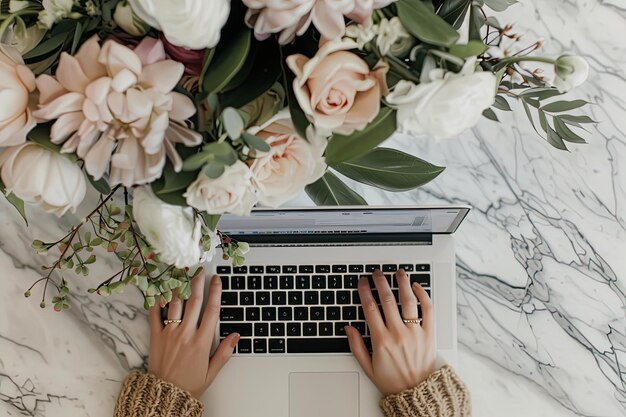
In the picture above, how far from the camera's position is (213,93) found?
0.46 metres

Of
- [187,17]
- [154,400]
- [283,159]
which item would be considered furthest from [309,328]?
[187,17]

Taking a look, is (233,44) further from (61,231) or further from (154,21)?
(61,231)

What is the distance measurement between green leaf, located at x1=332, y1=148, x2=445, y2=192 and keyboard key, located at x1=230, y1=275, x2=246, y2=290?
247 mm

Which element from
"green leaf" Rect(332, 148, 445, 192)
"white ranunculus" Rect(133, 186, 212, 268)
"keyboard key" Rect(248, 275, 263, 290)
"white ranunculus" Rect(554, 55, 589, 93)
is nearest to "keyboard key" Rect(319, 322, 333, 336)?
"keyboard key" Rect(248, 275, 263, 290)

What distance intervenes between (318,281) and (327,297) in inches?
1.0

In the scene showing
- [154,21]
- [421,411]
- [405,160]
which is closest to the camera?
[154,21]

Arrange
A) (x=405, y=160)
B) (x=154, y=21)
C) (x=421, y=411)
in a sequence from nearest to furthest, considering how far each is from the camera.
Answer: (x=154, y=21) < (x=405, y=160) < (x=421, y=411)

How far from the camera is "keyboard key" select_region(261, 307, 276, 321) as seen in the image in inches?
34.9

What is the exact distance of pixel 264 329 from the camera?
888 mm

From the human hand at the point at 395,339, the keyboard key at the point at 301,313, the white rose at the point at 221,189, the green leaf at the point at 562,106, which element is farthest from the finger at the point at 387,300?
the white rose at the point at 221,189

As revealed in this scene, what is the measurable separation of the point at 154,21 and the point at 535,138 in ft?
2.19

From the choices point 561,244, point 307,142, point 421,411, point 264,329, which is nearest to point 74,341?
point 264,329

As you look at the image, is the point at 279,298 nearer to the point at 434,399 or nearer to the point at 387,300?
the point at 387,300

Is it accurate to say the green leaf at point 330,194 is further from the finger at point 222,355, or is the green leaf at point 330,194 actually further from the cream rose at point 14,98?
the cream rose at point 14,98
